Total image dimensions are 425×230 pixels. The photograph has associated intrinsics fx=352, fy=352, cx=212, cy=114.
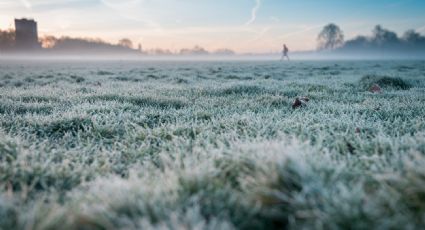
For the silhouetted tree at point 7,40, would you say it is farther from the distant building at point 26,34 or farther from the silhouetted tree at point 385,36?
the silhouetted tree at point 385,36

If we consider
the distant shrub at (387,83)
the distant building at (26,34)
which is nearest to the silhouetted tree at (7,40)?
the distant building at (26,34)

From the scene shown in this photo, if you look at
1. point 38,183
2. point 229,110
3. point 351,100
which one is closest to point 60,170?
point 38,183

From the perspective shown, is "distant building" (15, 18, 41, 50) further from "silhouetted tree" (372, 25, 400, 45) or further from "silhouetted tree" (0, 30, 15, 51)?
"silhouetted tree" (372, 25, 400, 45)

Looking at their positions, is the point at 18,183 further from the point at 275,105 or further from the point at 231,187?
the point at 275,105

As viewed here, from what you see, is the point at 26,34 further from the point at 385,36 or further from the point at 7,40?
the point at 385,36

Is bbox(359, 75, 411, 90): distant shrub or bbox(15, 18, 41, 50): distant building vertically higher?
bbox(15, 18, 41, 50): distant building

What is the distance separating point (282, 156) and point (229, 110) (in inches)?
159

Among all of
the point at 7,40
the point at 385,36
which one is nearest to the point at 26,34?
the point at 7,40

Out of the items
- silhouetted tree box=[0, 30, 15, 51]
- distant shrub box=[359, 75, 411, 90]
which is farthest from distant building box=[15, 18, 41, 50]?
distant shrub box=[359, 75, 411, 90]

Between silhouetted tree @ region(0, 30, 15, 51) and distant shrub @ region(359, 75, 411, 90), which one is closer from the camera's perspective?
distant shrub @ region(359, 75, 411, 90)

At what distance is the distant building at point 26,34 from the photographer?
147m

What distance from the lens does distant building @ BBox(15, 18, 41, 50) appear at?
147 meters

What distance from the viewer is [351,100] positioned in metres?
7.93

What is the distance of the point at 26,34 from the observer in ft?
511
